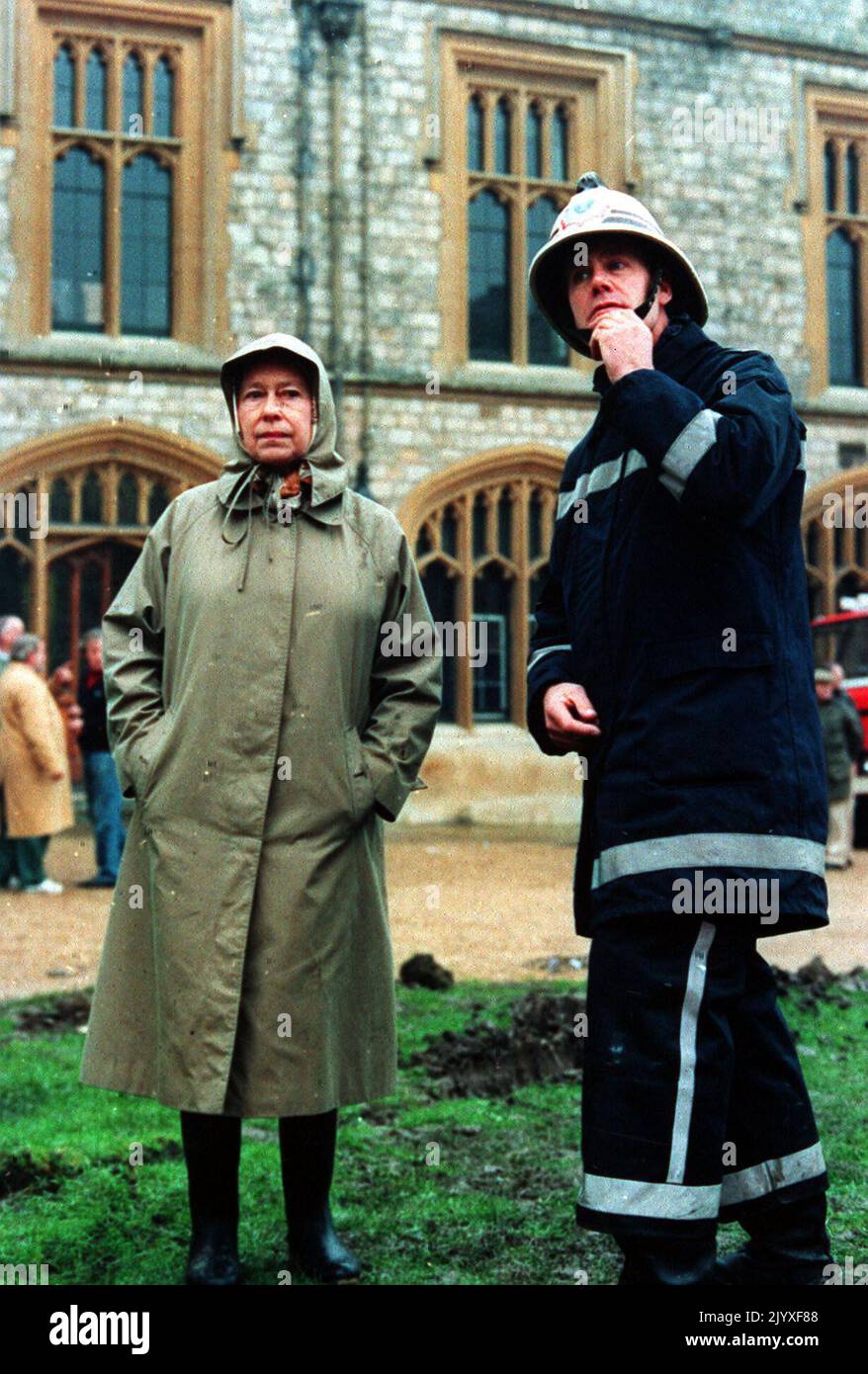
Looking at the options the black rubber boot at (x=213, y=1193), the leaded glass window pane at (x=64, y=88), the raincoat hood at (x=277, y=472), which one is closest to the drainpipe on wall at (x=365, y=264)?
the leaded glass window pane at (x=64, y=88)

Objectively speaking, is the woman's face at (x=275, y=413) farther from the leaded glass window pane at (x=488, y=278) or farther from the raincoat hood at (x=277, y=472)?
the leaded glass window pane at (x=488, y=278)

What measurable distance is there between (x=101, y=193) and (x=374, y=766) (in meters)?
12.3

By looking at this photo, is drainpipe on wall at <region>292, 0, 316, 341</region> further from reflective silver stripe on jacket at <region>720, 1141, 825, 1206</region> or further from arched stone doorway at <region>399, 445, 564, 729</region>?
reflective silver stripe on jacket at <region>720, 1141, 825, 1206</region>

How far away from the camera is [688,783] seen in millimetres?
2510

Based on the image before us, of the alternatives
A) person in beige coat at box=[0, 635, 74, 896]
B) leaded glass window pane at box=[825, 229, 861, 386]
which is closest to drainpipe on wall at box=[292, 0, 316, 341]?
person in beige coat at box=[0, 635, 74, 896]

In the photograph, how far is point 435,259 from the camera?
1455cm

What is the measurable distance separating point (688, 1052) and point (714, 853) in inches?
13.0

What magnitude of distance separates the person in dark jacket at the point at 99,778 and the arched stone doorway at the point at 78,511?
12.5 feet

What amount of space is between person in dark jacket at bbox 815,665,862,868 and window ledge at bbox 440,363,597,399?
15.5 ft

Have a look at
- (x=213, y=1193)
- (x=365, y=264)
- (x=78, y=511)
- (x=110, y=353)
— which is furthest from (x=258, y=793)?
(x=365, y=264)

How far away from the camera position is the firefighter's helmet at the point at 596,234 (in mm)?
2752

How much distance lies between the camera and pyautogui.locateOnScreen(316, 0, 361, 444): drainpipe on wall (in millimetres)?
14094

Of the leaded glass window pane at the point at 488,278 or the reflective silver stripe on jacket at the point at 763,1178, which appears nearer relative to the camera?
the reflective silver stripe on jacket at the point at 763,1178

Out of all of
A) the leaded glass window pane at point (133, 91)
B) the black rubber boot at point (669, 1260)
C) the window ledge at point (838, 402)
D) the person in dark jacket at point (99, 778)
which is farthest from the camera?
the window ledge at point (838, 402)
